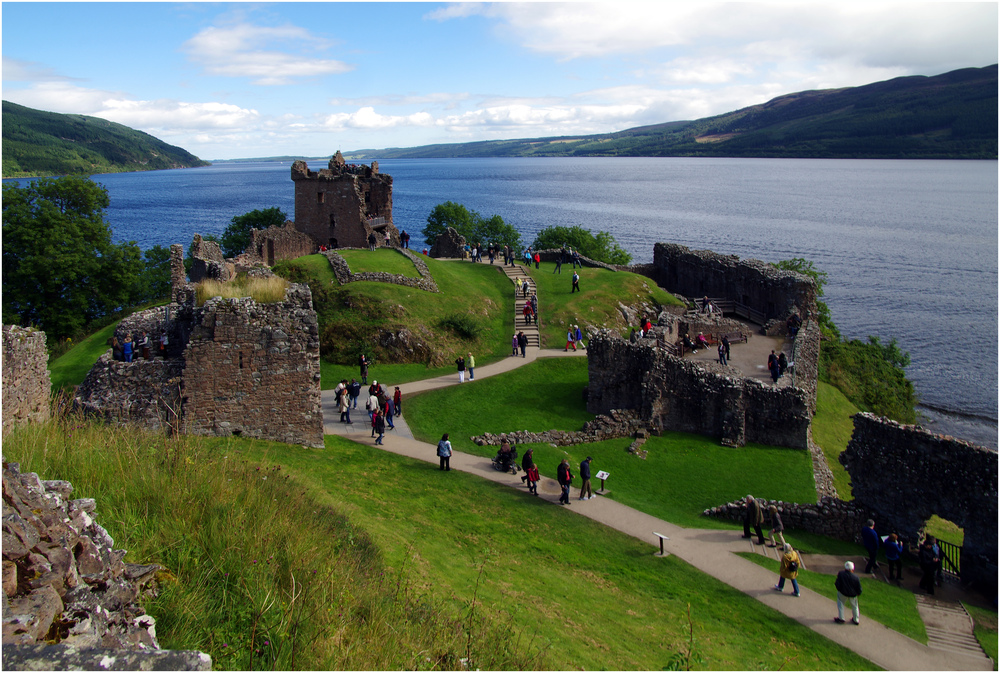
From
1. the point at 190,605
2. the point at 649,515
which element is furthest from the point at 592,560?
the point at 190,605

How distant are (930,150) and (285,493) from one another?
230 meters

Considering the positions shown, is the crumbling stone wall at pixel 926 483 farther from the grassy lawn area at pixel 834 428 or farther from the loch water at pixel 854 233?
the loch water at pixel 854 233

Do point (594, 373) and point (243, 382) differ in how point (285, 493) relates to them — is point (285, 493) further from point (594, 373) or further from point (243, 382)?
point (594, 373)

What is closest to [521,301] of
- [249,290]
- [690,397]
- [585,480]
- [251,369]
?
[690,397]

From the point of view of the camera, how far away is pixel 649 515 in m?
18.7

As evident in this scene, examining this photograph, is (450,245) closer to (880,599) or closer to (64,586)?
(880,599)

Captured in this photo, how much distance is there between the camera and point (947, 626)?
1428 centimetres

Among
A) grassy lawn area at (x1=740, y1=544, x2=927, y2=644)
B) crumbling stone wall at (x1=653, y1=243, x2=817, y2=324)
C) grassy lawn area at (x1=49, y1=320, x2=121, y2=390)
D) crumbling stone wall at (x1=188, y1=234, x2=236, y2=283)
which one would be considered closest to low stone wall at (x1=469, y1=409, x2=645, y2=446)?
grassy lawn area at (x1=740, y1=544, x2=927, y2=644)

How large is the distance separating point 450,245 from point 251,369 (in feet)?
115

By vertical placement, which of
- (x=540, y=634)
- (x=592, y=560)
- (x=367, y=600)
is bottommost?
(x=592, y=560)

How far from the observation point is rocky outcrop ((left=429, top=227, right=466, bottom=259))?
2013 inches

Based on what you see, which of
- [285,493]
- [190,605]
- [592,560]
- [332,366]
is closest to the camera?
[190,605]

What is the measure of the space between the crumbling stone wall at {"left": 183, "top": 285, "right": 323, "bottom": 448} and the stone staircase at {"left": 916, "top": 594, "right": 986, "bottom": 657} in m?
16.1

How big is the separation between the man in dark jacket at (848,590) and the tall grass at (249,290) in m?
15.5
